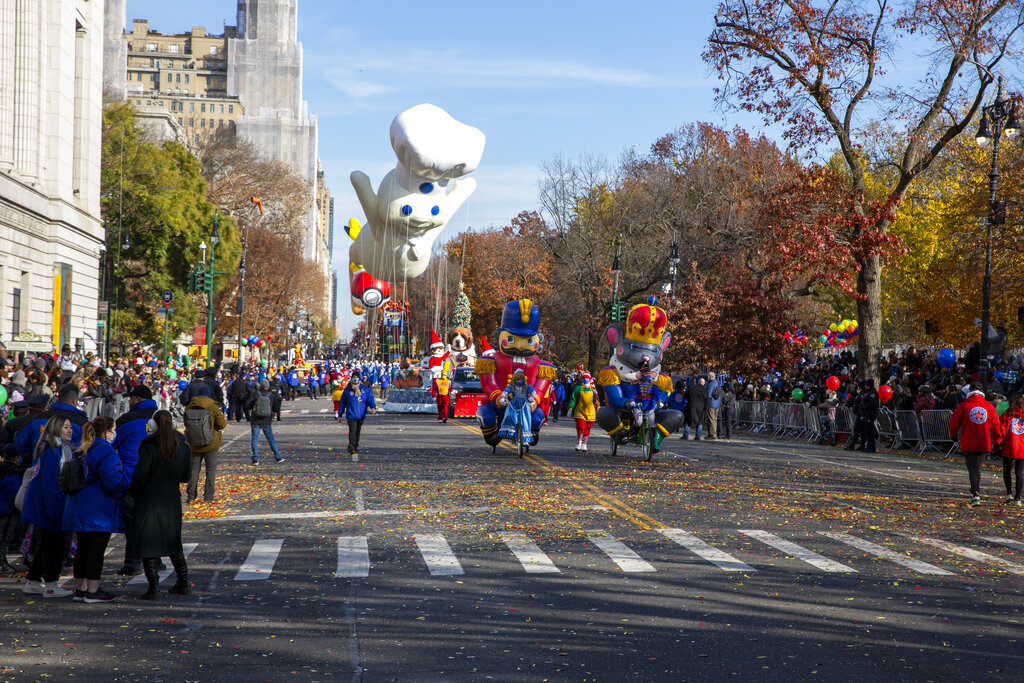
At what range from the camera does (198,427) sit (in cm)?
1456

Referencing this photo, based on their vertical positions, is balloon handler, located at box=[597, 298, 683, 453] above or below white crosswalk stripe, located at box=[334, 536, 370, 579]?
above

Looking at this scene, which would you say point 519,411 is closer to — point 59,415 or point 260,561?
point 260,561

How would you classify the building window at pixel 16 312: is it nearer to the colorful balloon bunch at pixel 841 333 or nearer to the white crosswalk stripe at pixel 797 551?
the white crosswalk stripe at pixel 797 551

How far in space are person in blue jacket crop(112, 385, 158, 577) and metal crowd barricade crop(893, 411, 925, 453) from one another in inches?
864

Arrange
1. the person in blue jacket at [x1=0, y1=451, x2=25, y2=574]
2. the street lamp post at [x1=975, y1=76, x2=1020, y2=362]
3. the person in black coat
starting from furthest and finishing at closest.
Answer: the person in black coat < the street lamp post at [x1=975, y1=76, x2=1020, y2=362] < the person in blue jacket at [x1=0, y1=451, x2=25, y2=574]

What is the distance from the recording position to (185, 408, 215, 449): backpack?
14.6 meters

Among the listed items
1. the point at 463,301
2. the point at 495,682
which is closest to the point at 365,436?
the point at 495,682

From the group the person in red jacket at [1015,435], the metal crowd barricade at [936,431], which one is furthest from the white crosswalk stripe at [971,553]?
the metal crowd barricade at [936,431]

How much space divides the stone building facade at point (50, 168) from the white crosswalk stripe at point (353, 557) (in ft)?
83.5

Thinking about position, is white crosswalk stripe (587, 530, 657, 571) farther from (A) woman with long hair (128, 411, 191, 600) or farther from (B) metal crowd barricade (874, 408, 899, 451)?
(B) metal crowd barricade (874, 408, 899, 451)

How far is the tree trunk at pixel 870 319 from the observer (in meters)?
30.7

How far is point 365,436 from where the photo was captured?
2925cm

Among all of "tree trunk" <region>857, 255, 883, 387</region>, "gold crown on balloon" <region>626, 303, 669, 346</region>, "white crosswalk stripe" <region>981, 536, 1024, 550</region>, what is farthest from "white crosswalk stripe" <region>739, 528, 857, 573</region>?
"tree trunk" <region>857, 255, 883, 387</region>

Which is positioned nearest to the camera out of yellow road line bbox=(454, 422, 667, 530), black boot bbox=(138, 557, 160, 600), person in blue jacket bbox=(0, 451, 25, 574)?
black boot bbox=(138, 557, 160, 600)
